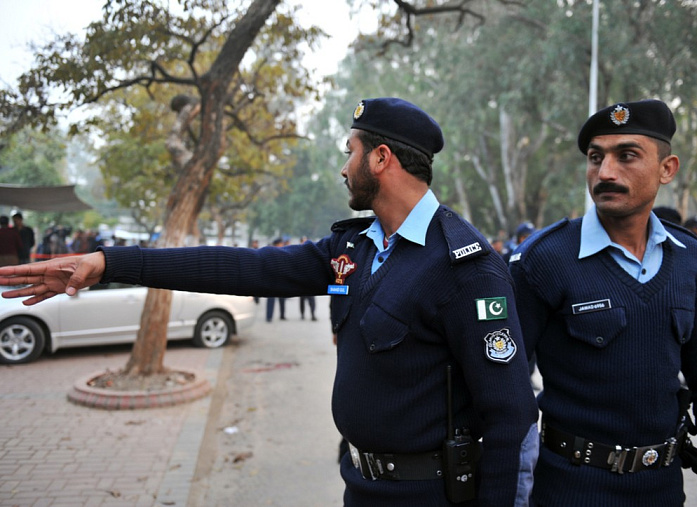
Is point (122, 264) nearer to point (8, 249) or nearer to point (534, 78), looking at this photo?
point (8, 249)

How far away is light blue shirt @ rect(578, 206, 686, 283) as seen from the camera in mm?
2254

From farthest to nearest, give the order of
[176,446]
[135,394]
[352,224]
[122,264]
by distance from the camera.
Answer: [135,394] < [176,446] < [352,224] < [122,264]

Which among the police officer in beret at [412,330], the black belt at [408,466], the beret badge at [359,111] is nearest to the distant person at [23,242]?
the police officer in beret at [412,330]

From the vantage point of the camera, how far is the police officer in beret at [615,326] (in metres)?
2.12

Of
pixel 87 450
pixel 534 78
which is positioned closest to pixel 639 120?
pixel 87 450

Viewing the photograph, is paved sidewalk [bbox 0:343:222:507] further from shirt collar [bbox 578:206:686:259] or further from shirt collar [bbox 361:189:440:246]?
shirt collar [bbox 578:206:686:259]

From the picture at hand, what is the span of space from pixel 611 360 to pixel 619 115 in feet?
2.88

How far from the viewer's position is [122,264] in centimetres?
206

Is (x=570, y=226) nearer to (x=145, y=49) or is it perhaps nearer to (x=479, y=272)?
(x=479, y=272)

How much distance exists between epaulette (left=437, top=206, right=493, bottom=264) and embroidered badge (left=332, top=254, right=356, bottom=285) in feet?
1.14

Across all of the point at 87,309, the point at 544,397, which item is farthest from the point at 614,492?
the point at 87,309

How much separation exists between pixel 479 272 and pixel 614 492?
2.99ft

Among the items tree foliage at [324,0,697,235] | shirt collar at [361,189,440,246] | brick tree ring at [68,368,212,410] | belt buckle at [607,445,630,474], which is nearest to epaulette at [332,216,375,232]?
shirt collar at [361,189,440,246]

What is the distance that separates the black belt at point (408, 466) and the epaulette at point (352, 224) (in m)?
0.83
